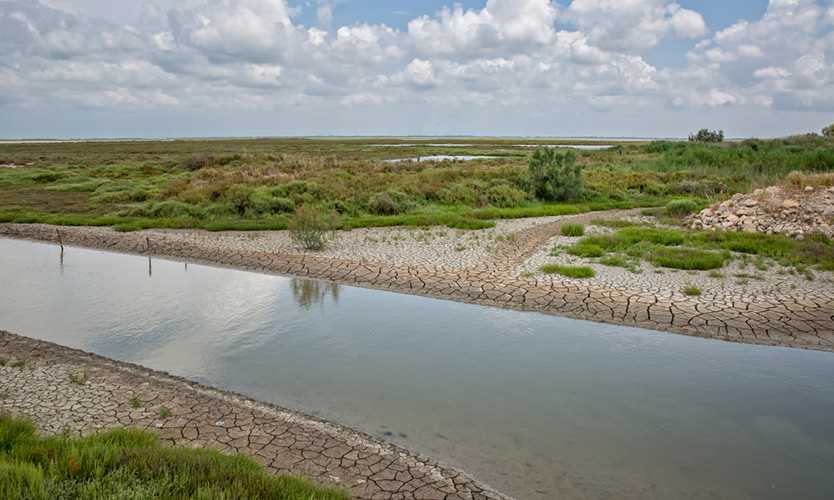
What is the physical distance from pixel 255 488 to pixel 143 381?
366cm

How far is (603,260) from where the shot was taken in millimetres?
13156

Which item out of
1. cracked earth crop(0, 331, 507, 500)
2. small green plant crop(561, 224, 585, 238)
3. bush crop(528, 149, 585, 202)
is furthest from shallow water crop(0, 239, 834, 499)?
bush crop(528, 149, 585, 202)

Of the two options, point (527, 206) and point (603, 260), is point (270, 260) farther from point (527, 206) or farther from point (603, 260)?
point (527, 206)

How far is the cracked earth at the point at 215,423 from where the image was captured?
4820 mm

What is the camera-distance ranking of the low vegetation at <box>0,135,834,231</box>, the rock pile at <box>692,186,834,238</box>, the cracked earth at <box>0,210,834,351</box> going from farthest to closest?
1. the low vegetation at <box>0,135,834,231</box>
2. the rock pile at <box>692,186,834,238</box>
3. the cracked earth at <box>0,210,834,351</box>

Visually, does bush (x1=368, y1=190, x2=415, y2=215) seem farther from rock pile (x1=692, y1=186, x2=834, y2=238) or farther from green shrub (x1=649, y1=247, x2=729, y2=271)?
green shrub (x1=649, y1=247, x2=729, y2=271)

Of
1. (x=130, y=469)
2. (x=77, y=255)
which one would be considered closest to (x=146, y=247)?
(x=77, y=255)

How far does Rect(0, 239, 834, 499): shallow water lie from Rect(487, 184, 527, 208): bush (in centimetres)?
1393

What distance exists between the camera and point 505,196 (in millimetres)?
24984

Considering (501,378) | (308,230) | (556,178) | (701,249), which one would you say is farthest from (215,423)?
(556,178)

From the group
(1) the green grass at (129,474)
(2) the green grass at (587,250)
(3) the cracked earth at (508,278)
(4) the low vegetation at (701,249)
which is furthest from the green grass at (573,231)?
(1) the green grass at (129,474)

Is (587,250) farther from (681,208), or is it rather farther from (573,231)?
(681,208)

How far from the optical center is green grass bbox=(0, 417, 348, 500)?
342 cm

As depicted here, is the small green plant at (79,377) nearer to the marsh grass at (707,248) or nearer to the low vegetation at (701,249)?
the low vegetation at (701,249)
